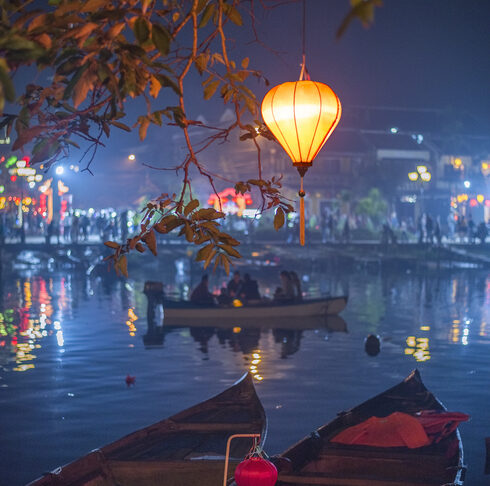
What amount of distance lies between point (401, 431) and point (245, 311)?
44.2 feet

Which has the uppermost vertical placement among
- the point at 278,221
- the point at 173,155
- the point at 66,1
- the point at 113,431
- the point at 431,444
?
the point at 173,155

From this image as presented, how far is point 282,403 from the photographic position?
13.2 metres

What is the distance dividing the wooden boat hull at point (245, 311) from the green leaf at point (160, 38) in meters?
17.7

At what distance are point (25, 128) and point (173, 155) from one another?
54.8 m

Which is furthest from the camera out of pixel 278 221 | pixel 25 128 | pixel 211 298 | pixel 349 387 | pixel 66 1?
pixel 211 298

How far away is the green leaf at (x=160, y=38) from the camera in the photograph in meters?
3.73

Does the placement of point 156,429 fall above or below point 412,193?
below

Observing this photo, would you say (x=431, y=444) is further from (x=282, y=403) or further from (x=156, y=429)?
(x=282, y=403)

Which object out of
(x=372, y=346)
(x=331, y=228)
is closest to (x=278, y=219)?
(x=372, y=346)

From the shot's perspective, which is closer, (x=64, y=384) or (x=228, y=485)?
(x=228, y=485)

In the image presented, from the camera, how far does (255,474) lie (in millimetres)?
5223

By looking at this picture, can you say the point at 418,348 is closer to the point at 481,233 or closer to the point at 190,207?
the point at 190,207

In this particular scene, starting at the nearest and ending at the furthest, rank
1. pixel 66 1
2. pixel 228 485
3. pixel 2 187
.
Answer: pixel 66 1 < pixel 228 485 < pixel 2 187

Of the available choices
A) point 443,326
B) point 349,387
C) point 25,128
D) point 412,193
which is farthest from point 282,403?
point 412,193
